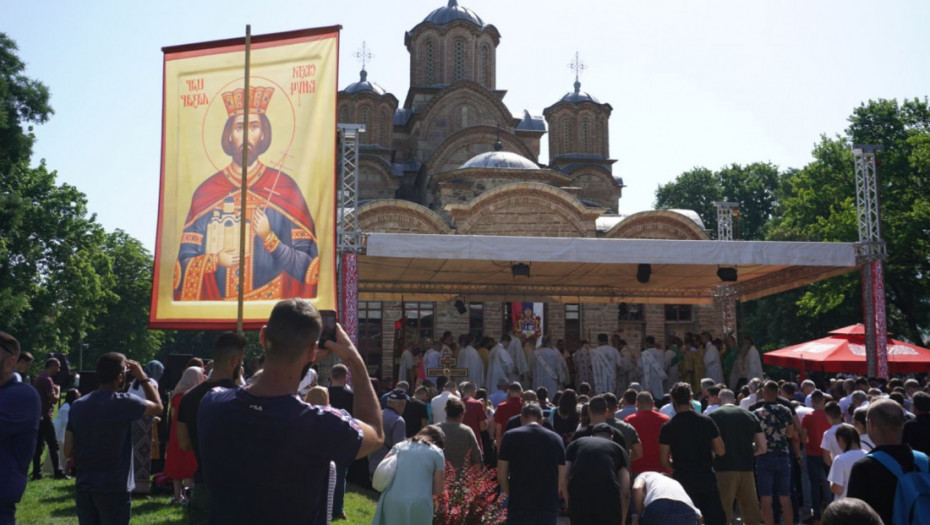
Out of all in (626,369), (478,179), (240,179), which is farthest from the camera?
(478,179)

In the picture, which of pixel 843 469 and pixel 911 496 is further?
pixel 843 469

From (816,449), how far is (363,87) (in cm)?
3420

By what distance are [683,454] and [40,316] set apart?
1183 inches

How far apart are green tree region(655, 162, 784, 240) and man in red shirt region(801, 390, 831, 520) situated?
Answer: 44.3 meters

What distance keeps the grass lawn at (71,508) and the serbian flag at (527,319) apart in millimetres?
16213

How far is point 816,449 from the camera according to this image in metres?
10.5

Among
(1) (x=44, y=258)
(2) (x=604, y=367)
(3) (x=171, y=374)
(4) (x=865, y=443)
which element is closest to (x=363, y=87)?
(1) (x=44, y=258)

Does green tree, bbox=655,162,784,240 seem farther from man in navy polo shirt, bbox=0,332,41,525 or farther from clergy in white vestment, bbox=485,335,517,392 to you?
man in navy polo shirt, bbox=0,332,41,525

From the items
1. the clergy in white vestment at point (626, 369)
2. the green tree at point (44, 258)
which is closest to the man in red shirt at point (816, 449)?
the clergy in white vestment at point (626, 369)

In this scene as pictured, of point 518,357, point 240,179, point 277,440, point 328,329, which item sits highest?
point 240,179

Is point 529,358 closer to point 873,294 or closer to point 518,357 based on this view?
point 518,357

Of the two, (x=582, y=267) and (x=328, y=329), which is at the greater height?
(x=582, y=267)

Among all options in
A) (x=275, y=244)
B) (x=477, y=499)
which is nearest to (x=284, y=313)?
(x=477, y=499)

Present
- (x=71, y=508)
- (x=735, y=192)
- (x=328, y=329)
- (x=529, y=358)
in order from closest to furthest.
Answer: (x=328, y=329), (x=71, y=508), (x=529, y=358), (x=735, y=192)
